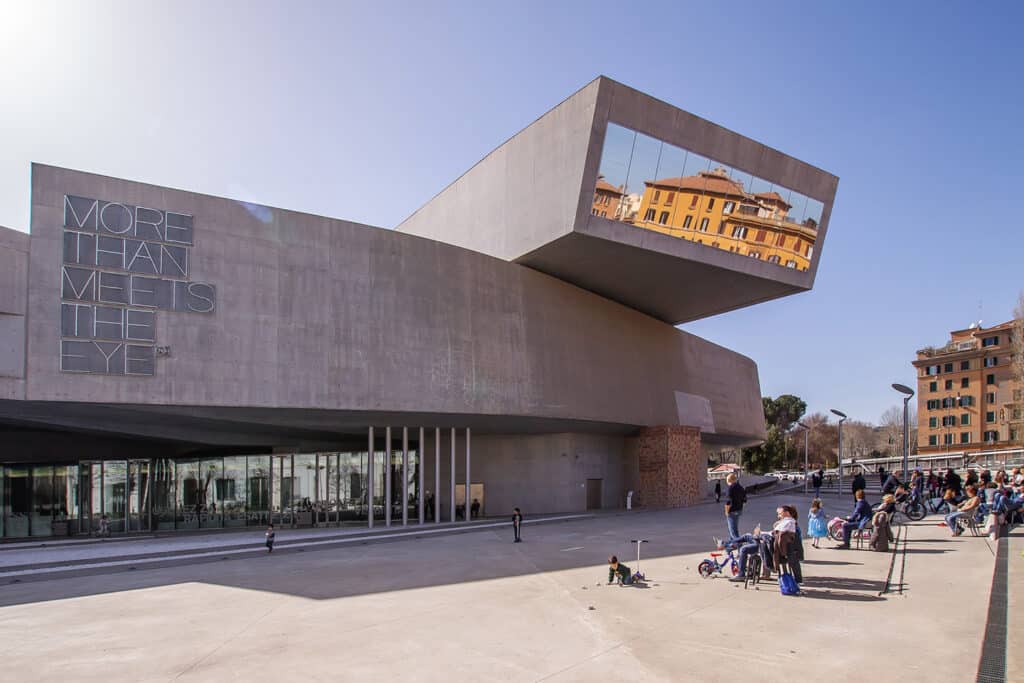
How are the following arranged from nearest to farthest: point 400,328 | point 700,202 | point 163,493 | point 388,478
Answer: point 400,328 < point 700,202 < point 388,478 < point 163,493

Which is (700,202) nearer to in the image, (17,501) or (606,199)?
(606,199)

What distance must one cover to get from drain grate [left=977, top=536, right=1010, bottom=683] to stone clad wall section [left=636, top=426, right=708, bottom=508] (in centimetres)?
2109

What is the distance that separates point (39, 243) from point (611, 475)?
26.0 meters

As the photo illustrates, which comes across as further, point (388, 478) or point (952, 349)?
point (952, 349)

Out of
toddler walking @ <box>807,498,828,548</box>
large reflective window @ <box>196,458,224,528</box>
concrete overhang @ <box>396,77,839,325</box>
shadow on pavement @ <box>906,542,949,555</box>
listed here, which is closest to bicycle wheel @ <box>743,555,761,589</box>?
toddler walking @ <box>807,498,828,548</box>

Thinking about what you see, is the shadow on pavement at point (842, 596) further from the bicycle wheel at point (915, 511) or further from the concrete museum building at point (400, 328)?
the concrete museum building at point (400, 328)

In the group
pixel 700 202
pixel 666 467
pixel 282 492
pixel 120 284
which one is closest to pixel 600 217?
pixel 700 202

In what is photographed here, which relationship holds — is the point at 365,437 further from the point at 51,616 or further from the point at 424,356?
the point at 51,616

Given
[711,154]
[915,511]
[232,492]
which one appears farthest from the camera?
[232,492]

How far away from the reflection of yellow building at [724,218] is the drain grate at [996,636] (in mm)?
16344

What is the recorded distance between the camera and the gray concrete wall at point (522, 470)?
105ft

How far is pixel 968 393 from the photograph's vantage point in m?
70.2

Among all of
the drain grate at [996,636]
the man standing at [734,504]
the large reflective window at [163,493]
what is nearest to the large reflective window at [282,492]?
the large reflective window at [163,493]

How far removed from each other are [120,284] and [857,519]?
20094 millimetres
